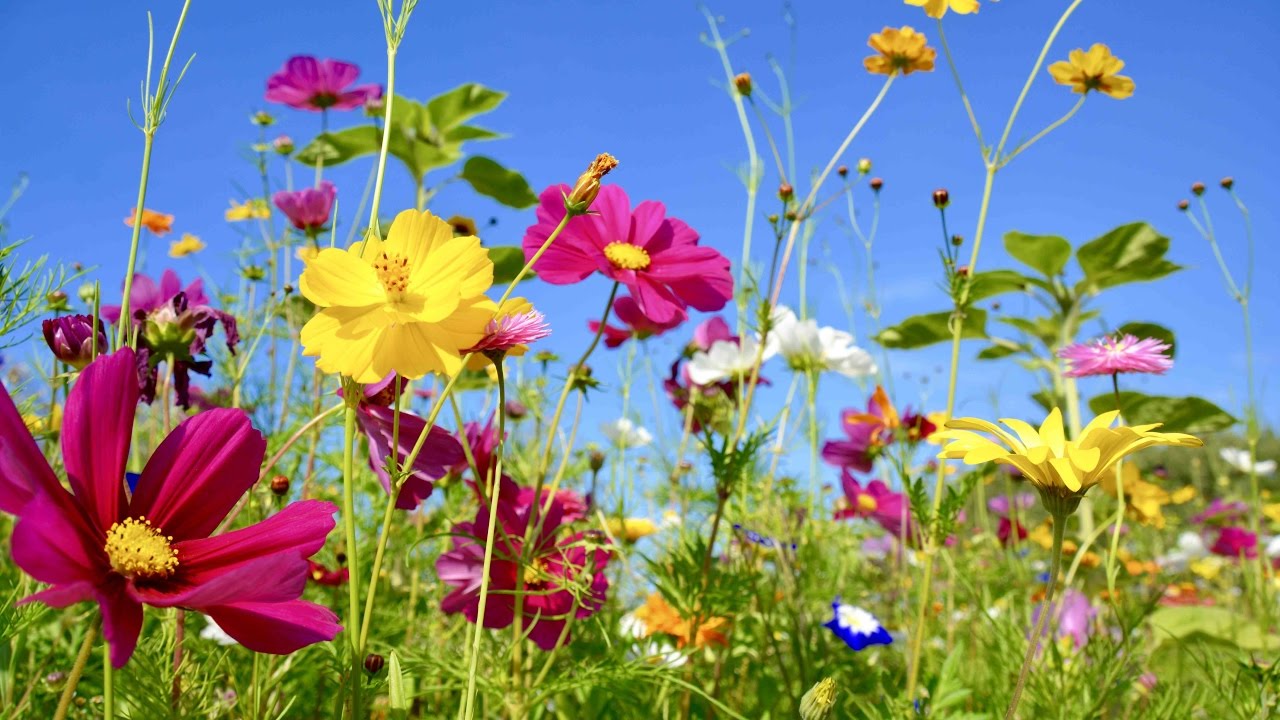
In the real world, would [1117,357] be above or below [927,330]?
below

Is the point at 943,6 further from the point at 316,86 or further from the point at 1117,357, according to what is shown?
the point at 316,86

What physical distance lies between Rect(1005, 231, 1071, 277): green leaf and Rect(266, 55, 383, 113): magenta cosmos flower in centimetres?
134

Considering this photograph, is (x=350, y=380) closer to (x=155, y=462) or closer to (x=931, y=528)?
(x=155, y=462)

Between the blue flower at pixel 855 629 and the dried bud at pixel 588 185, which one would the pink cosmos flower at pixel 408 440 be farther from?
the blue flower at pixel 855 629

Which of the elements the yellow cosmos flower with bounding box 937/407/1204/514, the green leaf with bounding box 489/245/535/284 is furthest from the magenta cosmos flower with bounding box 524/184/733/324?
the green leaf with bounding box 489/245/535/284

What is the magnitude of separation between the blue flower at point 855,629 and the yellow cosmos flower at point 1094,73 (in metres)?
0.79

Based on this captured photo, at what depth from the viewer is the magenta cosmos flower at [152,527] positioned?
41cm

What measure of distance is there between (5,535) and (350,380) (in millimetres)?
1690

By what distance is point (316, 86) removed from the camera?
192cm

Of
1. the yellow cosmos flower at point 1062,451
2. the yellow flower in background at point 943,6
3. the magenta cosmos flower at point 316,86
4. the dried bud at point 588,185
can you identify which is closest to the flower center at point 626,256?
the dried bud at point 588,185

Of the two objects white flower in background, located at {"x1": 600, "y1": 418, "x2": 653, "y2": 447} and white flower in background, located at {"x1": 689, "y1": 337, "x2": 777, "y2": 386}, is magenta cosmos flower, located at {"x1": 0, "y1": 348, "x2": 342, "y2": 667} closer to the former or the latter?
white flower in background, located at {"x1": 689, "y1": 337, "x2": 777, "y2": 386}

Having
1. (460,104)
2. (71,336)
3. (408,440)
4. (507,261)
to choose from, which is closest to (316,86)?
(460,104)

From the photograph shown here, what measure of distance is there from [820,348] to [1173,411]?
71 centimetres

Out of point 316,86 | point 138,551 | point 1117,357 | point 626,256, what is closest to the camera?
point 138,551
